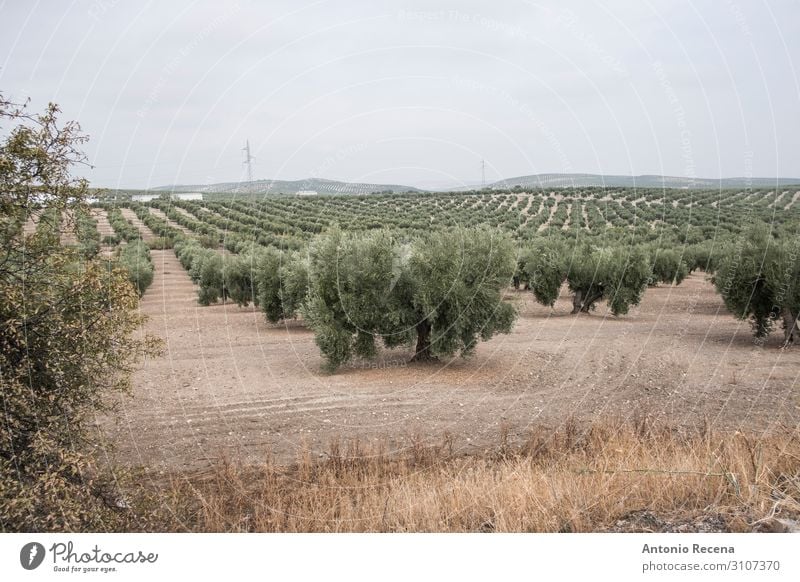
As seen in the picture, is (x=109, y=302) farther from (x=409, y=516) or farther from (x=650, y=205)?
(x=650, y=205)

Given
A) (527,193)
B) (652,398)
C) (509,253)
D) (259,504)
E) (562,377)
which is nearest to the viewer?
(259,504)

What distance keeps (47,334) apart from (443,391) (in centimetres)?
1006

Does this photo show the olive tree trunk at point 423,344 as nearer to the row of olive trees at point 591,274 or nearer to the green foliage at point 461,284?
the green foliage at point 461,284

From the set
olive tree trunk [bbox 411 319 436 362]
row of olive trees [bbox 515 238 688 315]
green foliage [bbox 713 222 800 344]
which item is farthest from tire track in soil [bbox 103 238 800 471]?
row of olive trees [bbox 515 238 688 315]

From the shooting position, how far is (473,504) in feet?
22.7

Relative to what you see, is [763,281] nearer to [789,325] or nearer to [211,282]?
[789,325]

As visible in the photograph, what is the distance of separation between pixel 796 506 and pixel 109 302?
7.53 metres

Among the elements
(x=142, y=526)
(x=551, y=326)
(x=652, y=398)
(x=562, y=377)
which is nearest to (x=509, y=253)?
(x=562, y=377)

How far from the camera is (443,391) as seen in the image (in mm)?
15820

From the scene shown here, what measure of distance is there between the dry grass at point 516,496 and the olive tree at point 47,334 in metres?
1.22

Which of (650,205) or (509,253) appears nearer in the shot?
(509,253)

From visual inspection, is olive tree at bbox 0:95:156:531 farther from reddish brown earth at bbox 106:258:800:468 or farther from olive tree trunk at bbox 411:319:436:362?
olive tree trunk at bbox 411:319:436:362

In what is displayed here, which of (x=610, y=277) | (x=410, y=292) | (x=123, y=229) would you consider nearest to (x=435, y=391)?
(x=410, y=292)

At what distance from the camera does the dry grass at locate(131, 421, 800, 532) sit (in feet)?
21.7
